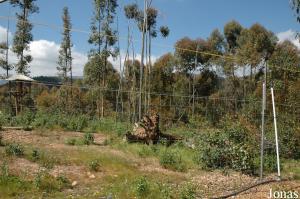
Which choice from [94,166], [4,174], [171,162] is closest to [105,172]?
[94,166]

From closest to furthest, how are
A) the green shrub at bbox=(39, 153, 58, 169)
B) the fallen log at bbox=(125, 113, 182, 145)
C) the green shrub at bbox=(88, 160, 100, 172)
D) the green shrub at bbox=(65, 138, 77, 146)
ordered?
the green shrub at bbox=(39, 153, 58, 169), the green shrub at bbox=(88, 160, 100, 172), the green shrub at bbox=(65, 138, 77, 146), the fallen log at bbox=(125, 113, 182, 145)

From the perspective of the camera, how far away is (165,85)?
27.5m

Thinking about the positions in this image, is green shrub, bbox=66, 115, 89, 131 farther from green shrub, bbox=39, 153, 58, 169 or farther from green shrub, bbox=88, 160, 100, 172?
green shrub, bbox=88, 160, 100, 172

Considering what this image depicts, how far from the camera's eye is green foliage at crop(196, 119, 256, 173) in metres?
8.02

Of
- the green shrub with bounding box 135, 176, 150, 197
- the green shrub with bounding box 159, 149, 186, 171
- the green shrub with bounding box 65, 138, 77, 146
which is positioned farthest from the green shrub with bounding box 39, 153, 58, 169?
the green shrub with bounding box 159, 149, 186, 171

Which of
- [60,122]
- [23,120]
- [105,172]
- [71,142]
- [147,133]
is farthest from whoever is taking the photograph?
[23,120]

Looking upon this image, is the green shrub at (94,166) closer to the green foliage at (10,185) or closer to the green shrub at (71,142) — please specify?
the green foliage at (10,185)

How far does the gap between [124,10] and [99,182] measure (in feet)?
40.9

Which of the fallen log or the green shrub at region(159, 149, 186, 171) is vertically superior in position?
the fallen log

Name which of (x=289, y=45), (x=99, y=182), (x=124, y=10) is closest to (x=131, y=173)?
(x=99, y=182)

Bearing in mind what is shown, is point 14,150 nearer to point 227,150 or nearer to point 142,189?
point 142,189

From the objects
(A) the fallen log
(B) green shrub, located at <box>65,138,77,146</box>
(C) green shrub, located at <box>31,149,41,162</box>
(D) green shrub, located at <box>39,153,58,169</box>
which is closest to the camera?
(D) green shrub, located at <box>39,153,58,169</box>

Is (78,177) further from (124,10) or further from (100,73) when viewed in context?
(100,73)

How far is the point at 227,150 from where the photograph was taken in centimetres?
829
